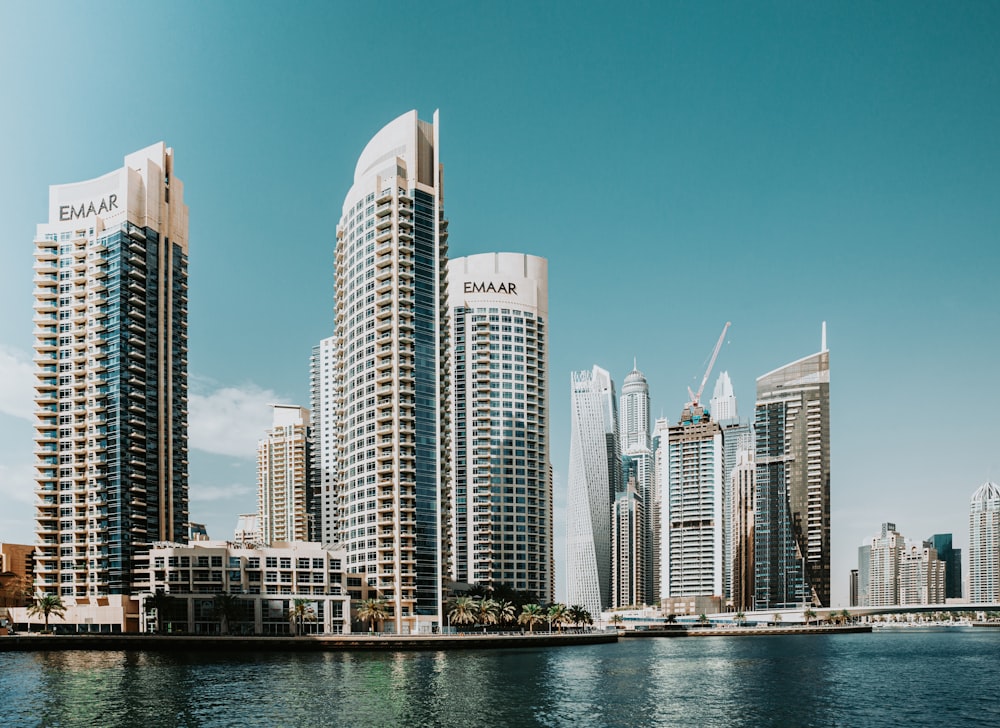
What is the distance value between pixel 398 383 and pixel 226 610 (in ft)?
164

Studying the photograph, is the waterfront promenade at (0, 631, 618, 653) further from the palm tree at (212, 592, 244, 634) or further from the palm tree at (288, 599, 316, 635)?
the palm tree at (288, 599, 316, 635)

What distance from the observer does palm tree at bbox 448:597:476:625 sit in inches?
7283

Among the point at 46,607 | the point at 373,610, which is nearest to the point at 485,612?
the point at 373,610

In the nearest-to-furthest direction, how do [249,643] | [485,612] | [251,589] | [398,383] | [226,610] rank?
[249,643] → [226,610] → [251,589] → [398,383] → [485,612]

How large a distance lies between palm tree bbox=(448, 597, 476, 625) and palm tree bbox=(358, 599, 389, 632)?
15.7m

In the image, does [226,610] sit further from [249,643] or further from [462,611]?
[462,611]

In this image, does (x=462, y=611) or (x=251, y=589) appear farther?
(x=462, y=611)

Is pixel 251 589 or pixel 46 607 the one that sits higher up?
pixel 251 589

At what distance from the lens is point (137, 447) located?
19875 cm

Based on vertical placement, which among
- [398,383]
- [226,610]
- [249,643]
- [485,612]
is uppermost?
[398,383]

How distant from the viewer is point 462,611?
18575cm

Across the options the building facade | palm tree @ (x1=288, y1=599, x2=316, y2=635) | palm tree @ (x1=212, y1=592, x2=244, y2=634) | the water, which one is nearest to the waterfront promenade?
palm tree @ (x1=212, y1=592, x2=244, y2=634)

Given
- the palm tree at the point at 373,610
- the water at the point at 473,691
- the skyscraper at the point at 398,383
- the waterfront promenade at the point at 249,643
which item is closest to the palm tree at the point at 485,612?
the skyscraper at the point at 398,383

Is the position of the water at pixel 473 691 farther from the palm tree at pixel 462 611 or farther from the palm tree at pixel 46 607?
the palm tree at pixel 46 607
